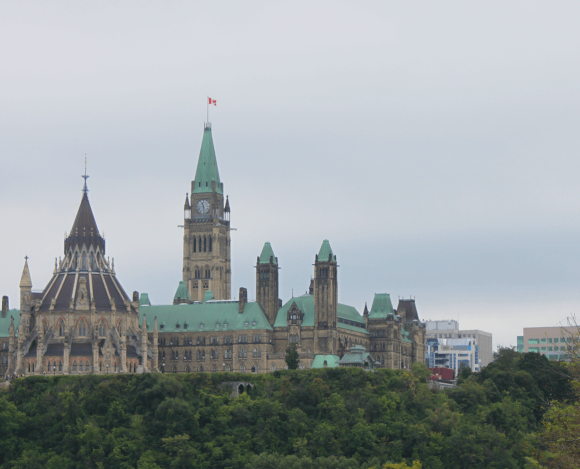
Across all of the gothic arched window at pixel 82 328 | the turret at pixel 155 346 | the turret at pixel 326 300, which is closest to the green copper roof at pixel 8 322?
the gothic arched window at pixel 82 328

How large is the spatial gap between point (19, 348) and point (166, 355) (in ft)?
94.0

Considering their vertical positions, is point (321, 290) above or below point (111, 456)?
above

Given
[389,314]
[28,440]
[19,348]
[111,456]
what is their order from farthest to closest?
[389,314], [19,348], [28,440], [111,456]

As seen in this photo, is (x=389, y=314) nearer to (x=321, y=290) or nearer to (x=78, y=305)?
(x=321, y=290)

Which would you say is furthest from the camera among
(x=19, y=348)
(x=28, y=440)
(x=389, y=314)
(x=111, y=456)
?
(x=389, y=314)

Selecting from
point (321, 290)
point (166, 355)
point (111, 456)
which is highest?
point (321, 290)

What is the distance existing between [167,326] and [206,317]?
23.7 feet

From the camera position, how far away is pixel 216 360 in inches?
7328

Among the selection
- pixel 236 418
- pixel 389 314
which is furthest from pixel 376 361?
pixel 236 418

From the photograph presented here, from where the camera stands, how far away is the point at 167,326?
624 feet

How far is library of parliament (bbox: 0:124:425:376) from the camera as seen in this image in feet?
557

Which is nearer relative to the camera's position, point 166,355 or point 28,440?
point 28,440

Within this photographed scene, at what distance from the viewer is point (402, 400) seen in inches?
5507

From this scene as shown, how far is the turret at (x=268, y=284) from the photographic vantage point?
189 m
